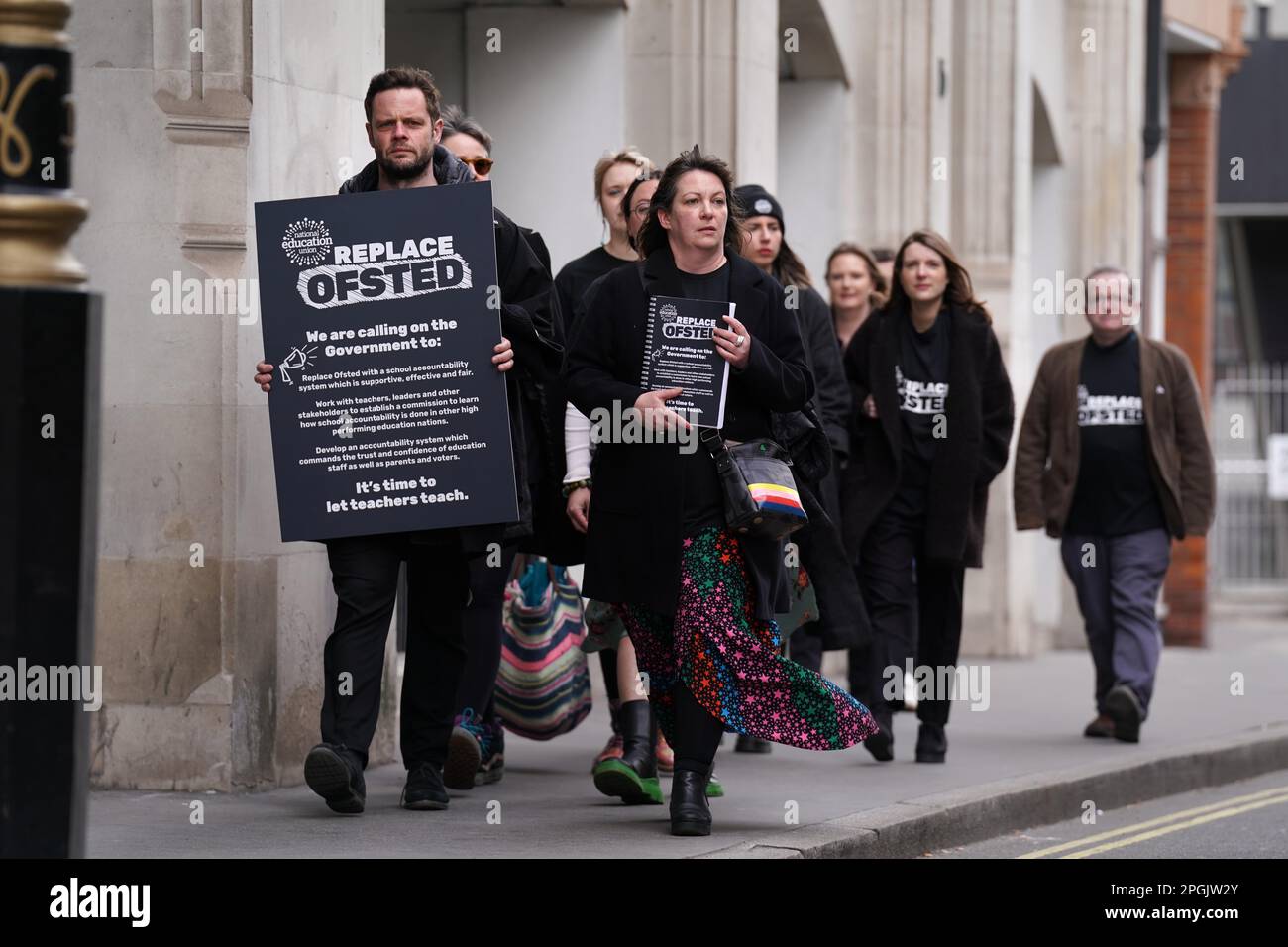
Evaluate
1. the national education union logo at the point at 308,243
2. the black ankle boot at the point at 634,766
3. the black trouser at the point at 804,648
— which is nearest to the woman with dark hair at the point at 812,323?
the black trouser at the point at 804,648

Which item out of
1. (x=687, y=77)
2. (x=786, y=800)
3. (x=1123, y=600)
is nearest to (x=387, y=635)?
(x=786, y=800)

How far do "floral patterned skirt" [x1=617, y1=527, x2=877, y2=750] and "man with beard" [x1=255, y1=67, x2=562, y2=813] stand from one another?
71 centimetres

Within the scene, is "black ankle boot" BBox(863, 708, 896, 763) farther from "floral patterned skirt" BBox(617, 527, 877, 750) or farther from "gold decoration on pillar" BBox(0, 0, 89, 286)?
"gold decoration on pillar" BBox(0, 0, 89, 286)

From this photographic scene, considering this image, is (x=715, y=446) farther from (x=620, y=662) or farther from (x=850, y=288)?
(x=850, y=288)

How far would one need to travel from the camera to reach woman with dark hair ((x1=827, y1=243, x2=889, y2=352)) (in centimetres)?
1006

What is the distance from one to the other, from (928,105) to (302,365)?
8800 millimetres

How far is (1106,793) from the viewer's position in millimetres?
9031

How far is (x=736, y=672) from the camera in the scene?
6719 mm

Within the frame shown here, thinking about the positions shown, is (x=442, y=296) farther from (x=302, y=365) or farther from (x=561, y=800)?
(x=561, y=800)

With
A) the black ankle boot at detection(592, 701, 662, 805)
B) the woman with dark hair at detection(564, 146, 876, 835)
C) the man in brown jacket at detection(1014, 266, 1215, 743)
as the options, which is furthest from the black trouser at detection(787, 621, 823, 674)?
the woman with dark hair at detection(564, 146, 876, 835)

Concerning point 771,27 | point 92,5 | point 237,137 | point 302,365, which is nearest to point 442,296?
point 302,365

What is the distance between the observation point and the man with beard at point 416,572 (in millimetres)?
6965

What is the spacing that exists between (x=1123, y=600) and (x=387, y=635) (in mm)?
4387

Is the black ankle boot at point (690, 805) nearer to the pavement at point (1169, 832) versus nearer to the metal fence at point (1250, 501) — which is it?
the pavement at point (1169, 832)
